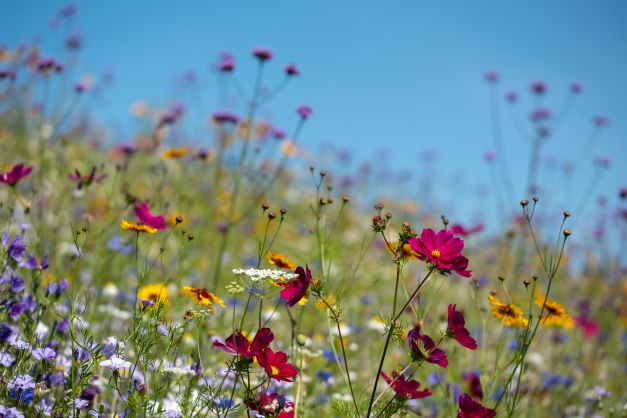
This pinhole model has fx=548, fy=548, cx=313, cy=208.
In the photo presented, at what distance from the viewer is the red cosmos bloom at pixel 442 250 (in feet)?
4.61

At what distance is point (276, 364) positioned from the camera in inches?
60.7

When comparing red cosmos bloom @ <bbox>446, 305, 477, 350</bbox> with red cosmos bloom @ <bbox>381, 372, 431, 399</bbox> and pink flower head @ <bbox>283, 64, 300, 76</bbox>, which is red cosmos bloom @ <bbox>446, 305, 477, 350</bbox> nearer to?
red cosmos bloom @ <bbox>381, 372, 431, 399</bbox>

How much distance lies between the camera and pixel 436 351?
153 centimetres

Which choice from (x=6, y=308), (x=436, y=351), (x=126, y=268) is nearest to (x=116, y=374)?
(x=6, y=308)

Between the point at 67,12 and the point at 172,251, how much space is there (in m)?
2.27

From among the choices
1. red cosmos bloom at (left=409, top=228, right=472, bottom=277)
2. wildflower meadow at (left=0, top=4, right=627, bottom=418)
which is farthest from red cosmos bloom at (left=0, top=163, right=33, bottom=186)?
red cosmos bloom at (left=409, top=228, right=472, bottom=277)

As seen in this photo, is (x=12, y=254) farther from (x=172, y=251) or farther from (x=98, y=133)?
(x=98, y=133)

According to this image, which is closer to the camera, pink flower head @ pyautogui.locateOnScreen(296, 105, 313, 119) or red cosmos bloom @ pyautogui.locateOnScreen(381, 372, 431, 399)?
red cosmos bloom @ pyautogui.locateOnScreen(381, 372, 431, 399)

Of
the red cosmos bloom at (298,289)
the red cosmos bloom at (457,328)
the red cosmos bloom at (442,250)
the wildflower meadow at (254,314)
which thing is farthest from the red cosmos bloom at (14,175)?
the red cosmos bloom at (457,328)

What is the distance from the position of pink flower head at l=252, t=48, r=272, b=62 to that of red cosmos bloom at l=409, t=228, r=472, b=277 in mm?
2038

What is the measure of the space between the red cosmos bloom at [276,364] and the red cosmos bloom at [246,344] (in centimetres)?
2

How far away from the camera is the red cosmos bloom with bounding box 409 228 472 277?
1.40 meters

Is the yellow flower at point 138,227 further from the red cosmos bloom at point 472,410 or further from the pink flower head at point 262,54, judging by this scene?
the pink flower head at point 262,54

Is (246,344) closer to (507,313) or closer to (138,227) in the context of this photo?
(138,227)
